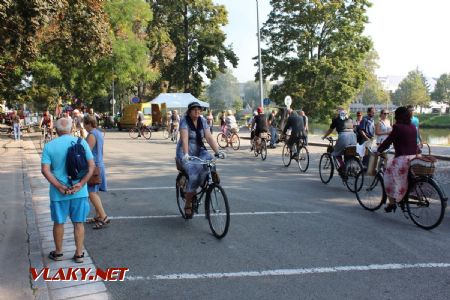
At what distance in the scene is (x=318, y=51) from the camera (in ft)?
135

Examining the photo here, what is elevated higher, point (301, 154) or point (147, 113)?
point (147, 113)

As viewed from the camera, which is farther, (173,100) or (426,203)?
(173,100)

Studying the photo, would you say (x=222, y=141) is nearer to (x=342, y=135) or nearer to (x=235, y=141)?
(x=235, y=141)

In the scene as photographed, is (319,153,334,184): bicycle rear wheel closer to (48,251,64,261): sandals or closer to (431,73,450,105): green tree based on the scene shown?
(48,251,64,261): sandals

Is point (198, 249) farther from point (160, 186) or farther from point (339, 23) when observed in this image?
point (339, 23)

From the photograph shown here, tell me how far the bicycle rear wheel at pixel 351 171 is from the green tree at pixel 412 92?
337 ft

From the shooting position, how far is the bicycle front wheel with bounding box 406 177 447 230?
5.96 metres

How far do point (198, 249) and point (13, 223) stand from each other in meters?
2.79

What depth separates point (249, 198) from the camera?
835 centimetres

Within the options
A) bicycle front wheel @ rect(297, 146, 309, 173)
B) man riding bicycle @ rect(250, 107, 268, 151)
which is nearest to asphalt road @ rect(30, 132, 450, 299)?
bicycle front wheel @ rect(297, 146, 309, 173)

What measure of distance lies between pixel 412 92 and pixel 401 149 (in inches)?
4212

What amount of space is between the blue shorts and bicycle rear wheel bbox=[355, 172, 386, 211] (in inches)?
177

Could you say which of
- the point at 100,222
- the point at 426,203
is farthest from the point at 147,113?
the point at 426,203

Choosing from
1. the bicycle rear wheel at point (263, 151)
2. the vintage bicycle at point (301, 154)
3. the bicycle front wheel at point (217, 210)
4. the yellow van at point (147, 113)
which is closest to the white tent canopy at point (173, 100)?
the yellow van at point (147, 113)
